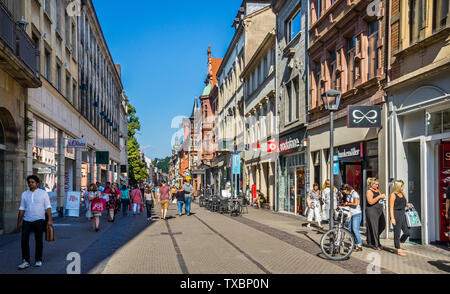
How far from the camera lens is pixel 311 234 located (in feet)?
50.0

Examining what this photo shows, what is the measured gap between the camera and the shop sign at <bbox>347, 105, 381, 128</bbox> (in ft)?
48.6

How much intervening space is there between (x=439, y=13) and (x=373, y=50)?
365cm

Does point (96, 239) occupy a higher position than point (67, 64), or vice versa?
point (67, 64)

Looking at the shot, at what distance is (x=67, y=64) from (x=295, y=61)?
11647mm

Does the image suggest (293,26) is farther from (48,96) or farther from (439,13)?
(439,13)

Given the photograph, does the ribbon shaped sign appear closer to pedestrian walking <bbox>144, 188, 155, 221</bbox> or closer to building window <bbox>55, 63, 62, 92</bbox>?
pedestrian walking <bbox>144, 188, 155, 221</bbox>

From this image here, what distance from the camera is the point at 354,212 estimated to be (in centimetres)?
1169

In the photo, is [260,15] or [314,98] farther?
[260,15]

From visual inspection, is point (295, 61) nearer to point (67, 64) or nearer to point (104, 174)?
point (67, 64)

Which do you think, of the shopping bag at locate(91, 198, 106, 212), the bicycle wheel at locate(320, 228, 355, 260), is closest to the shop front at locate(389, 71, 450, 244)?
the bicycle wheel at locate(320, 228, 355, 260)

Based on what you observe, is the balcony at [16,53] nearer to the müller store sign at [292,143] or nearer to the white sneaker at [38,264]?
the white sneaker at [38,264]

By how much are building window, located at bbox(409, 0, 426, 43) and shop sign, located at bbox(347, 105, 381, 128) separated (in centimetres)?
241

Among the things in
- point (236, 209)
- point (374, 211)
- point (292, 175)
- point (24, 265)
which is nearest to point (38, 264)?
point (24, 265)
